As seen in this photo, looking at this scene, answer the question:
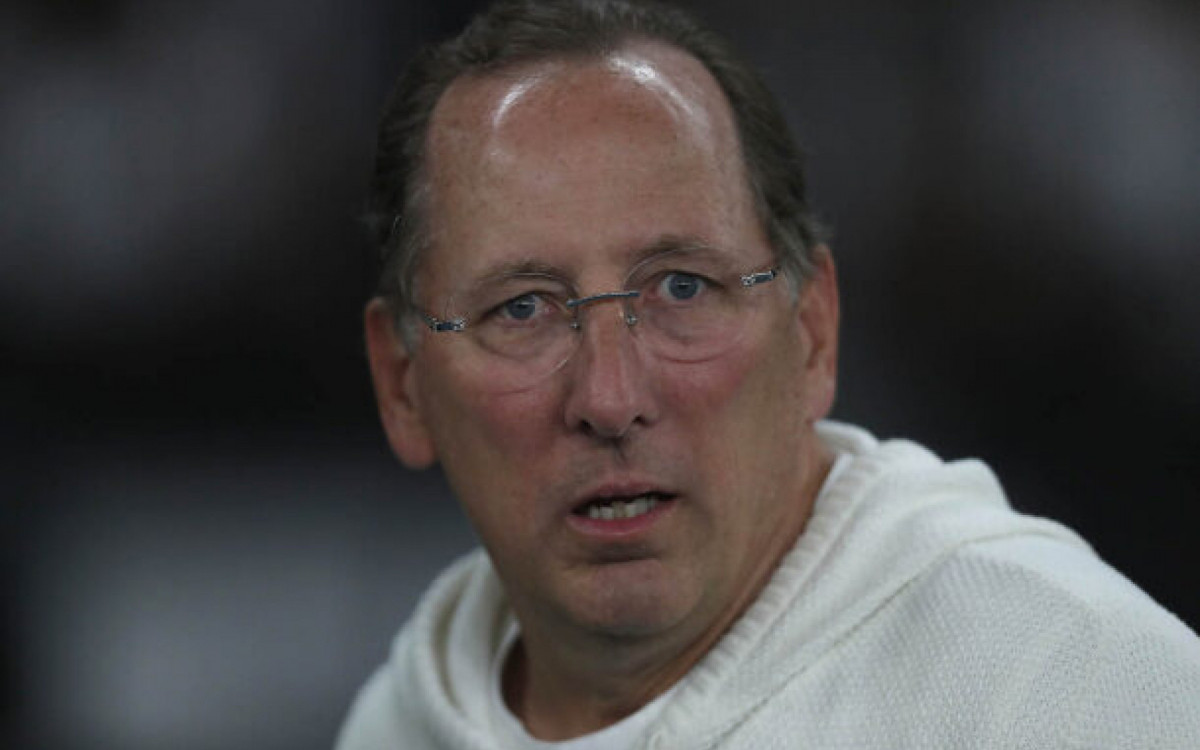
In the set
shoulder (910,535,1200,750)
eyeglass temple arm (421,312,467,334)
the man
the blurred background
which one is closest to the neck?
the man

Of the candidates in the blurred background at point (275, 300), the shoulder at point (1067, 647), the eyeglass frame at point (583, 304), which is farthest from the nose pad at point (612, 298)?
the blurred background at point (275, 300)

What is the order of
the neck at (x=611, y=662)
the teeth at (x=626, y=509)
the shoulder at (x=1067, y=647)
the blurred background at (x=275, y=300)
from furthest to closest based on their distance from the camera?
the blurred background at (x=275, y=300) → the neck at (x=611, y=662) → the teeth at (x=626, y=509) → the shoulder at (x=1067, y=647)

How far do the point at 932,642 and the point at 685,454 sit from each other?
328mm

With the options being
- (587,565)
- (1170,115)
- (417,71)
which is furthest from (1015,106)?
(587,565)

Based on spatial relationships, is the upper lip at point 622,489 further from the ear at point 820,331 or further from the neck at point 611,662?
the ear at point 820,331

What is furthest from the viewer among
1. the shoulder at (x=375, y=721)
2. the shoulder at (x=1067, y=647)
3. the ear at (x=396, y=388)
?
the shoulder at (x=375, y=721)

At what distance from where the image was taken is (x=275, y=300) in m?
3.96

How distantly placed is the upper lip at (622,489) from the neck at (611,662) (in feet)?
0.61

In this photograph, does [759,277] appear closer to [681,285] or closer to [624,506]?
[681,285]

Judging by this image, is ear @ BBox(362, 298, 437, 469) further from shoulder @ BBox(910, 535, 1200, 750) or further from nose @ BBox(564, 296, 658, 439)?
shoulder @ BBox(910, 535, 1200, 750)

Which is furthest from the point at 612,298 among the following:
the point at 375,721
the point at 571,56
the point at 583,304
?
the point at 375,721

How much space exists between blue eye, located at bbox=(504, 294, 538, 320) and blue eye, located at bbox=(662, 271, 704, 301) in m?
0.15

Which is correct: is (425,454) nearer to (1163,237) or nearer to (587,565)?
(587,565)

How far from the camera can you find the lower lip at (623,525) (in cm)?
192
